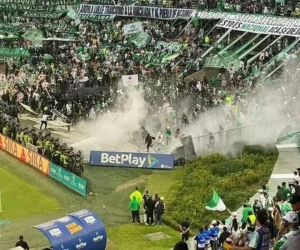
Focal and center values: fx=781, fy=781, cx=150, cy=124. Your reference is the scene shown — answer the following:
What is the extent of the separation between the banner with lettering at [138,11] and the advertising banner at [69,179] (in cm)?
2745

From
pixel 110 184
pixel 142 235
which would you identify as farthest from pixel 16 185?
pixel 142 235

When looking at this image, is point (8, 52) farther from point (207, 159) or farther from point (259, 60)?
point (207, 159)

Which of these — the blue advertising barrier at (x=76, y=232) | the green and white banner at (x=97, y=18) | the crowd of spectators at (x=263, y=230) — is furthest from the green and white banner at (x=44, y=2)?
the blue advertising barrier at (x=76, y=232)

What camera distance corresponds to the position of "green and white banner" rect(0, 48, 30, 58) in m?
61.6

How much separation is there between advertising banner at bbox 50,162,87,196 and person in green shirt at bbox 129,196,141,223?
12.9 ft

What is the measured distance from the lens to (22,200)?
35688mm

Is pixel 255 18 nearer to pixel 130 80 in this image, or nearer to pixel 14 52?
pixel 130 80

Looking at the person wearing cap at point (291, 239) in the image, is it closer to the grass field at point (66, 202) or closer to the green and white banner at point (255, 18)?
the grass field at point (66, 202)

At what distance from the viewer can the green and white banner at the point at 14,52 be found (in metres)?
61.6

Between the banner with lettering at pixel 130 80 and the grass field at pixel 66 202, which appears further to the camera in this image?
the banner with lettering at pixel 130 80

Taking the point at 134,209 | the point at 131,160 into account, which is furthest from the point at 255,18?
the point at 134,209

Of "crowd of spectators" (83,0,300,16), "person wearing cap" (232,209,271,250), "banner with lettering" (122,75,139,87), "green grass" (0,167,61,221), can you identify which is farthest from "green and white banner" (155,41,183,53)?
"person wearing cap" (232,209,271,250)

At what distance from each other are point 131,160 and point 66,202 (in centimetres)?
582

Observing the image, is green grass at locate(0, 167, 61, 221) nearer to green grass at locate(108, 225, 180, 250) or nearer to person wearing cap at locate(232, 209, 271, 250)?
green grass at locate(108, 225, 180, 250)
